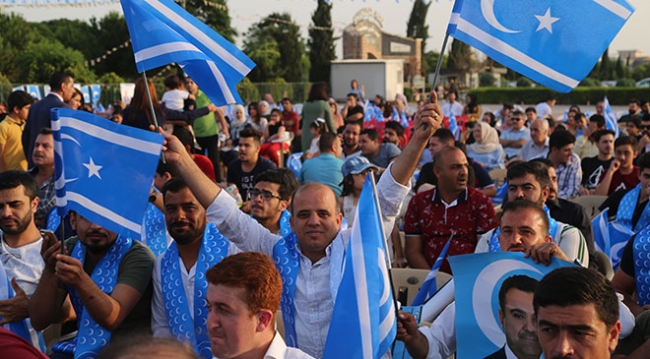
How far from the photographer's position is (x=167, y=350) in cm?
164

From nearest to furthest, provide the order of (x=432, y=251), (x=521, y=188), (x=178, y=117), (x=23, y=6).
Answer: (x=521, y=188) < (x=432, y=251) < (x=178, y=117) < (x=23, y=6)

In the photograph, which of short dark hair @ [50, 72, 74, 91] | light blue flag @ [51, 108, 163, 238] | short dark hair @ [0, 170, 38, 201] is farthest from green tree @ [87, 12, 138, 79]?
light blue flag @ [51, 108, 163, 238]

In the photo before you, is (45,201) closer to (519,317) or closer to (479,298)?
(479,298)

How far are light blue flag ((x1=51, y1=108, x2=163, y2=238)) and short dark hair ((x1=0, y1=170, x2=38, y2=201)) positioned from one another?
2.57 ft

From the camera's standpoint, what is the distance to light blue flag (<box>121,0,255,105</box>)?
12.9ft

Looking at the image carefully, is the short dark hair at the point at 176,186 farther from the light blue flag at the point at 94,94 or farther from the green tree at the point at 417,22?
the green tree at the point at 417,22

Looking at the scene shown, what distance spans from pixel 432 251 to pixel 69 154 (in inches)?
108

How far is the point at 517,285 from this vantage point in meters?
3.18

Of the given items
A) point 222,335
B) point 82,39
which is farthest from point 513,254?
point 82,39

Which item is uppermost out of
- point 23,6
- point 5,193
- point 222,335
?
point 23,6

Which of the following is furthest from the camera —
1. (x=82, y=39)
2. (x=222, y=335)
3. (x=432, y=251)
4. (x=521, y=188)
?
(x=82, y=39)

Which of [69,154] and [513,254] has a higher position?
[69,154]

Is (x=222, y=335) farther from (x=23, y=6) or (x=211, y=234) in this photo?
(x=23, y=6)

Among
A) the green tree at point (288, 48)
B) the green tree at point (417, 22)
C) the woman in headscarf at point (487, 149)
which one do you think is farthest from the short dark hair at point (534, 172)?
the green tree at point (417, 22)
